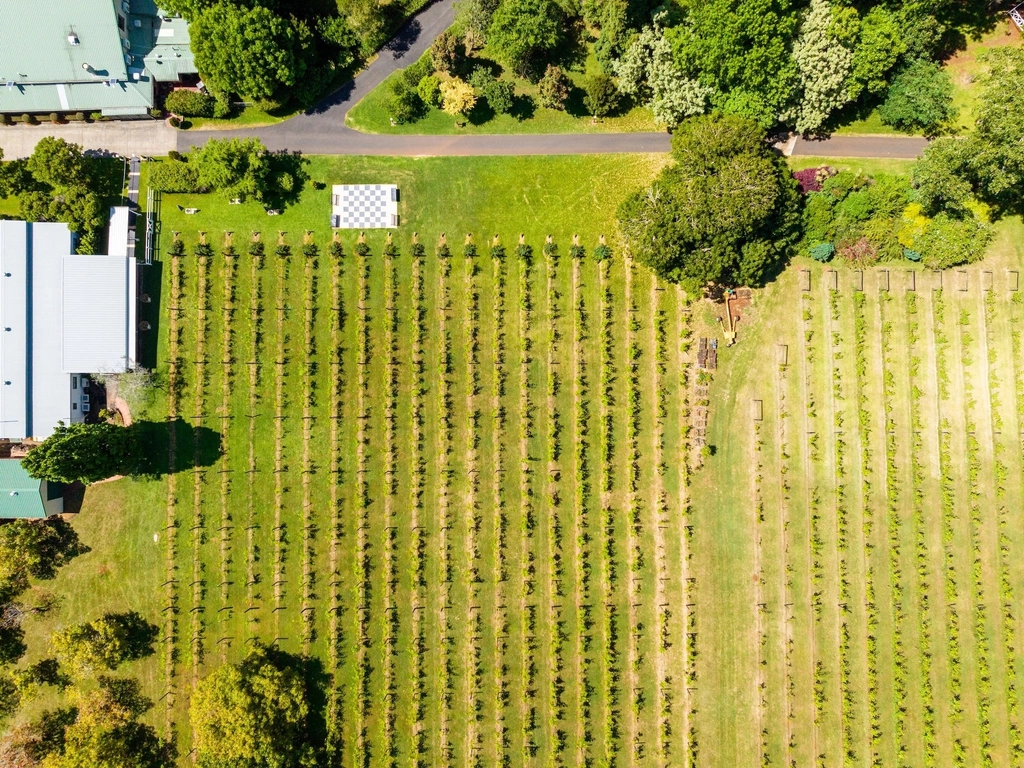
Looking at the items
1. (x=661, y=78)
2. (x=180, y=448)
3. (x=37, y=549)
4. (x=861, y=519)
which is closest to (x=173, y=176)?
(x=180, y=448)

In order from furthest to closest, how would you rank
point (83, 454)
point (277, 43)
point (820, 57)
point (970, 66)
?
point (970, 66) < point (277, 43) < point (83, 454) < point (820, 57)

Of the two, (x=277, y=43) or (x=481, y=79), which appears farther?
(x=481, y=79)

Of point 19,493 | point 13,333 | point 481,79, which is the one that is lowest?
point 19,493

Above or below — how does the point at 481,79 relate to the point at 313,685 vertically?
above

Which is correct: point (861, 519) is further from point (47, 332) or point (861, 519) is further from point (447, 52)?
point (47, 332)

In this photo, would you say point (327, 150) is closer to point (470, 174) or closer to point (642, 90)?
point (470, 174)

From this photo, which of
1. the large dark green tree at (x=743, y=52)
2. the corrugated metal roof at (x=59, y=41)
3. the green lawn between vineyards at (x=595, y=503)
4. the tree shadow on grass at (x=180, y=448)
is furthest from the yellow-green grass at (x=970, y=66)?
the corrugated metal roof at (x=59, y=41)
